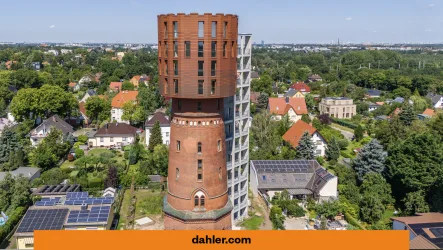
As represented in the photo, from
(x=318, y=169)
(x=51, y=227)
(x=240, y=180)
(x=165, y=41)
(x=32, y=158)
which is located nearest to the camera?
(x=165, y=41)

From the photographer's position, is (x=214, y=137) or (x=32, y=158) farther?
(x=32, y=158)

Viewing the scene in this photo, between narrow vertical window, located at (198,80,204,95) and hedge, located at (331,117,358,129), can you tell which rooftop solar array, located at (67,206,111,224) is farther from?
hedge, located at (331,117,358,129)

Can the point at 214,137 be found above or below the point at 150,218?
above

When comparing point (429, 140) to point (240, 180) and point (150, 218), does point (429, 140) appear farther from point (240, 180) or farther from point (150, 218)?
point (150, 218)

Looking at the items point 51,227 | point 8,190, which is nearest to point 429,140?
point 51,227

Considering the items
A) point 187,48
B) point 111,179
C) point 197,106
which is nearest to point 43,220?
point 111,179

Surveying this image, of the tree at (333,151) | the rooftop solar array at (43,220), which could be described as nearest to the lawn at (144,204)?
the rooftop solar array at (43,220)

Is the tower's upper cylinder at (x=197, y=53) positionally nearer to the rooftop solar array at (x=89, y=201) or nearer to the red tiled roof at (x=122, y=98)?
the rooftop solar array at (x=89, y=201)
